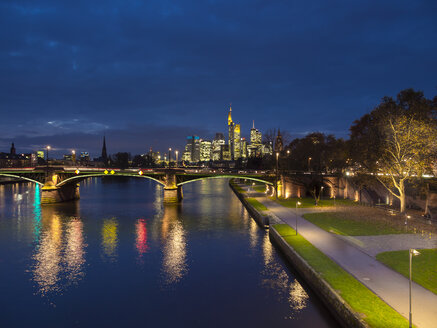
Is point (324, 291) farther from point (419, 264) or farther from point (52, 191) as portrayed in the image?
point (52, 191)

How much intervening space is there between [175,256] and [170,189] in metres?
38.8

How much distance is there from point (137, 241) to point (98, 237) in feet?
19.1

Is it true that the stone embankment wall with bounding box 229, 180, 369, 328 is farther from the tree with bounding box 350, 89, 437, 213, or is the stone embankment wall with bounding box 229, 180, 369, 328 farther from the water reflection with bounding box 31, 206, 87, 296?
the tree with bounding box 350, 89, 437, 213

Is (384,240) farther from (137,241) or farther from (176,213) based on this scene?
(176,213)

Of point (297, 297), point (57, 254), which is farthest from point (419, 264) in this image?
point (57, 254)

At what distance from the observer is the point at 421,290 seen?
55.9 feet

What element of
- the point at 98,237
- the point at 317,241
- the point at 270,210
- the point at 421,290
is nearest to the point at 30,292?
the point at 98,237

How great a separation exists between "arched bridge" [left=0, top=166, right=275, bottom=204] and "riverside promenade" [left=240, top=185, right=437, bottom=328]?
39.1 meters

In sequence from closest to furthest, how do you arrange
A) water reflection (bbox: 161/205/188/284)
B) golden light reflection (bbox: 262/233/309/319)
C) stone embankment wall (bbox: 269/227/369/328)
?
stone embankment wall (bbox: 269/227/369/328) → golden light reflection (bbox: 262/233/309/319) → water reflection (bbox: 161/205/188/284)

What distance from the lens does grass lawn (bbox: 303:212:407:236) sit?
30844mm

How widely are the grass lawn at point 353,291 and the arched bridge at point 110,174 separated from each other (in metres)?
42.8

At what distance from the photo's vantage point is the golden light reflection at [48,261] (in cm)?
2378

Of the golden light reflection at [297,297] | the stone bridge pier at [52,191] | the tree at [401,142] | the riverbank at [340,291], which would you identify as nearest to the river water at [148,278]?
the golden light reflection at [297,297]

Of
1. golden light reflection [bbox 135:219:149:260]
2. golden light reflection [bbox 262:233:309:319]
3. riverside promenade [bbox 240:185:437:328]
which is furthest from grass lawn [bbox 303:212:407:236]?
golden light reflection [bbox 135:219:149:260]
